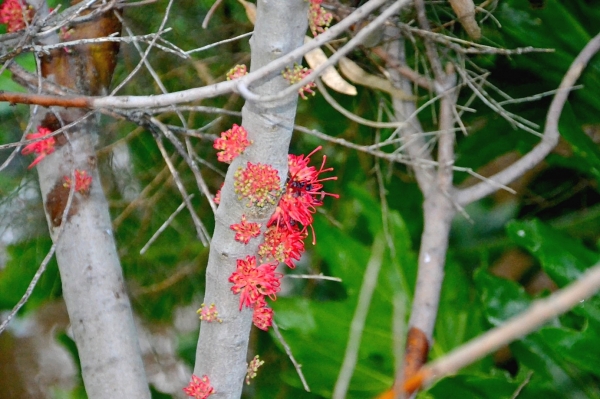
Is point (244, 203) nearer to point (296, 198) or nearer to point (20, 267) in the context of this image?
A: point (296, 198)

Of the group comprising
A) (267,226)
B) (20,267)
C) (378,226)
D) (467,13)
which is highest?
(467,13)

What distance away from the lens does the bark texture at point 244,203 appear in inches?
19.9

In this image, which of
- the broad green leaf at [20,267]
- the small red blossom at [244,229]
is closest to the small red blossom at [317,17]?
the small red blossom at [244,229]

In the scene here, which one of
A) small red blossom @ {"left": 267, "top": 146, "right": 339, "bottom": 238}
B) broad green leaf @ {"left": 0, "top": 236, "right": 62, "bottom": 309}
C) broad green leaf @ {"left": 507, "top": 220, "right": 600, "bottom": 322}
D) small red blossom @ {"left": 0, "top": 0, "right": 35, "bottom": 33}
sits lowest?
broad green leaf @ {"left": 0, "top": 236, "right": 62, "bottom": 309}

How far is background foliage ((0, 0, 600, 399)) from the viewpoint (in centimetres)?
97

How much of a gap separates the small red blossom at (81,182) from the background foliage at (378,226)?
17 cm

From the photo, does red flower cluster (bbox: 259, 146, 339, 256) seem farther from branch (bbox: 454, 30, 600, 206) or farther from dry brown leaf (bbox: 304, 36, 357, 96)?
branch (bbox: 454, 30, 600, 206)

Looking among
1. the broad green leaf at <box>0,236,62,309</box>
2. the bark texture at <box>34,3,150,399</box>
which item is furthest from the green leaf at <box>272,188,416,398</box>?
the broad green leaf at <box>0,236,62,309</box>

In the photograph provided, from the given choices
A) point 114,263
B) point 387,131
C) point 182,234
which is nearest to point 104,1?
point 114,263

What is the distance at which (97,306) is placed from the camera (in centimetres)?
72

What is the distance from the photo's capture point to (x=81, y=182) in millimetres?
740

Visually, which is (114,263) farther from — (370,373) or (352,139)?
(352,139)

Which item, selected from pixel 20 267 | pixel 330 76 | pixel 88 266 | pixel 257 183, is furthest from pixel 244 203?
pixel 20 267

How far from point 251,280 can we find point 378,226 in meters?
0.55
